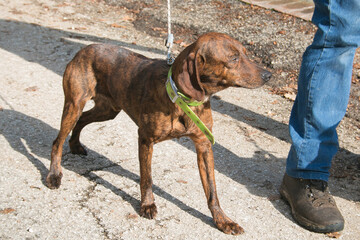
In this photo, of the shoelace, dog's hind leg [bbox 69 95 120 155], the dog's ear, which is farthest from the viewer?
dog's hind leg [bbox 69 95 120 155]

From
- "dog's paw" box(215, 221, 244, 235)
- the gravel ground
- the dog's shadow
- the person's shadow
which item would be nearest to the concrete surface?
the gravel ground

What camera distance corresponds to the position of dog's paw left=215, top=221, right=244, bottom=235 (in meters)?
3.30

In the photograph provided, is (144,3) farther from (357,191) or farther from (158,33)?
(357,191)

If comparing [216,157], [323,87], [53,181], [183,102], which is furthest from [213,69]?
[53,181]

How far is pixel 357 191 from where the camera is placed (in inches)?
154

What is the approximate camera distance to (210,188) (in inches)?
136

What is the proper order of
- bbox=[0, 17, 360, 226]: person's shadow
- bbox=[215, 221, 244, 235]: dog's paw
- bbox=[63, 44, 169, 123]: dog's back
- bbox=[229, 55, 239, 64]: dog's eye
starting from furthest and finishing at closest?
bbox=[0, 17, 360, 226]: person's shadow → bbox=[63, 44, 169, 123]: dog's back → bbox=[215, 221, 244, 235]: dog's paw → bbox=[229, 55, 239, 64]: dog's eye

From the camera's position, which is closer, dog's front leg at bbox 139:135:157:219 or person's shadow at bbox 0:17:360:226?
dog's front leg at bbox 139:135:157:219

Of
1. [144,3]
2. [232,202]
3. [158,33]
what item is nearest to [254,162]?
[232,202]

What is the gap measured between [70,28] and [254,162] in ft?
15.4

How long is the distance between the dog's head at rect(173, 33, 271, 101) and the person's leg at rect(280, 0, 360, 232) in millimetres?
461

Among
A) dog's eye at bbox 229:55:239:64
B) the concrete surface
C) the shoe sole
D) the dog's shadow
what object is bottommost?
the dog's shadow

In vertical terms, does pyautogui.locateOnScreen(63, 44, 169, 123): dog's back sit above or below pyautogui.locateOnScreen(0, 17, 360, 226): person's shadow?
above

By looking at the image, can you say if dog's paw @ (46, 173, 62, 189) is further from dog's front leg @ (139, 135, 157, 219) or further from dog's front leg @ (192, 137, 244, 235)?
dog's front leg @ (192, 137, 244, 235)
